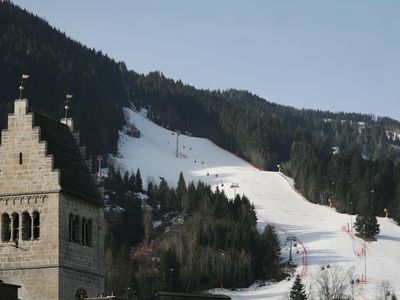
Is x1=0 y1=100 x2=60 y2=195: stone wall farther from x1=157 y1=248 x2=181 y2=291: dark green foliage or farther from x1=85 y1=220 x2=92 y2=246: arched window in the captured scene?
x1=157 y1=248 x2=181 y2=291: dark green foliage

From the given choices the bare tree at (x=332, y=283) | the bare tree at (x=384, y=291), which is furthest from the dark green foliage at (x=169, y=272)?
the bare tree at (x=384, y=291)

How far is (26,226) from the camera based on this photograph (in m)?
56.0

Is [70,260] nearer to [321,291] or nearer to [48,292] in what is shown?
[48,292]

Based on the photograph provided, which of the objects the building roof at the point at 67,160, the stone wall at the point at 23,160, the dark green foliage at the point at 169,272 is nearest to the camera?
the stone wall at the point at 23,160

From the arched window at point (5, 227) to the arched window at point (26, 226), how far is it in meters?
0.64

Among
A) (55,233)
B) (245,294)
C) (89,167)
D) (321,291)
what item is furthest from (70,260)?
(245,294)

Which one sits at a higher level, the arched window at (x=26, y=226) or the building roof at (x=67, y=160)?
the building roof at (x=67, y=160)

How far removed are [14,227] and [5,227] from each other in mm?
365

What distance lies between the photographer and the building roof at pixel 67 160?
57125 mm

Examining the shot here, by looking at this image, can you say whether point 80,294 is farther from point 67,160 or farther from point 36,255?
point 67,160

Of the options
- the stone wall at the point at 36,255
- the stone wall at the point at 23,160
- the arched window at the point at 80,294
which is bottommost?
the arched window at the point at 80,294

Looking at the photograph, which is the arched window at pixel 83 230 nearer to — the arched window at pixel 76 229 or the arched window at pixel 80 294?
the arched window at pixel 76 229

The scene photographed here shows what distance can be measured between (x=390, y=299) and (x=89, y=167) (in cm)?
12203

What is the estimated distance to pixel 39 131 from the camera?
56906mm
